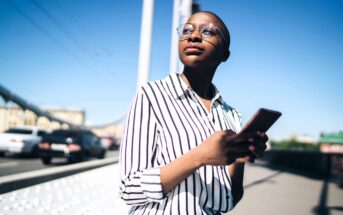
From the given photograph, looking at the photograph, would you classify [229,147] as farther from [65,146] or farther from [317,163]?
[317,163]

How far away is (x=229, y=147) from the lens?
958 mm

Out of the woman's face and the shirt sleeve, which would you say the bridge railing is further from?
the shirt sleeve

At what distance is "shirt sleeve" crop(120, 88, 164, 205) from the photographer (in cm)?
108

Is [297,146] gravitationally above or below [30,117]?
below

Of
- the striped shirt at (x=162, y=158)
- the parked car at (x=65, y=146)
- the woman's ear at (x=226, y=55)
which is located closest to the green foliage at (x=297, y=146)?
the parked car at (x=65, y=146)

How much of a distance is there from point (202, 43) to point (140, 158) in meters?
0.59

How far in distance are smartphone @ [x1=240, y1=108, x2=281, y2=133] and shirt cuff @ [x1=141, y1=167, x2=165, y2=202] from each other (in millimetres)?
330

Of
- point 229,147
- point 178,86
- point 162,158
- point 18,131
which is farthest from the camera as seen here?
point 18,131

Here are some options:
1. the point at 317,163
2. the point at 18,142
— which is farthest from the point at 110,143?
the point at 317,163

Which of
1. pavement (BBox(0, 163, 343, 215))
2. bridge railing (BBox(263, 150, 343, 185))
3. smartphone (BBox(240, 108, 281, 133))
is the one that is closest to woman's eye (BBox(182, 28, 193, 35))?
smartphone (BBox(240, 108, 281, 133))

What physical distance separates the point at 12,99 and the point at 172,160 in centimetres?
4142

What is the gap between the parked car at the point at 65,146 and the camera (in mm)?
13470

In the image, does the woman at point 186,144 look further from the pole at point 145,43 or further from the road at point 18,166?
the road at point 18,166

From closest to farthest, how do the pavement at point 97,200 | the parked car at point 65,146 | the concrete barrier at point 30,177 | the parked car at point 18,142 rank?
the pavement at point 97,200, the concrete barrier at point 30,177, the parked car at point 65,146, the parked car at point 18,142
